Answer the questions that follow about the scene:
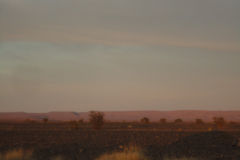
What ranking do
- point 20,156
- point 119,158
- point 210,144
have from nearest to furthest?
point 119,158 < point 20,156 < point 210,144

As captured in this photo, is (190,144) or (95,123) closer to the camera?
(190,144)

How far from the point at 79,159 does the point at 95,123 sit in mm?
36961

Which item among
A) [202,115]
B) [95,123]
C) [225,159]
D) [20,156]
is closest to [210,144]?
[225,159]

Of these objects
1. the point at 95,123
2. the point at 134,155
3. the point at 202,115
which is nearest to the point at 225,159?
the point at 134,155

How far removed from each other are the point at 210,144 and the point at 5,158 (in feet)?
48.2

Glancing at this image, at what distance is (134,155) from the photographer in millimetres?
15031

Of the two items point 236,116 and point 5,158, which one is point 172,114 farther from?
point 5,158

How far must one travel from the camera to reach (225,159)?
1634 cm

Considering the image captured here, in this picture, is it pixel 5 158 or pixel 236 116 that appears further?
pixel 236 116

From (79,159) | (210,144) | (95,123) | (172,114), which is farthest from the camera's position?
(172,114)

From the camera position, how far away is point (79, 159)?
17453mm

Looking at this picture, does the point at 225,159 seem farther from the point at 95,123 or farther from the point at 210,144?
the point at 95,123

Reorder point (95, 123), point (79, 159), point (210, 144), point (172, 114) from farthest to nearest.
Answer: point (172, 114)
point (95, 123)
point (210, 144)
point (79, 159)

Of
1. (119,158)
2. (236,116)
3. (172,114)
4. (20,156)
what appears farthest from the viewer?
(172,114)
